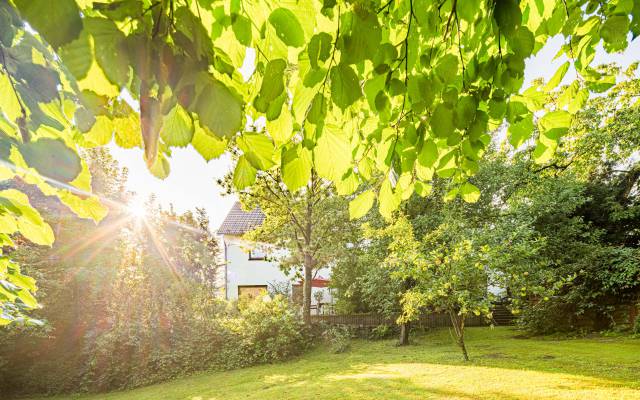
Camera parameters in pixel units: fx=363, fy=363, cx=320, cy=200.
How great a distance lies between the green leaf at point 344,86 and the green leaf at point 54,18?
658 mm

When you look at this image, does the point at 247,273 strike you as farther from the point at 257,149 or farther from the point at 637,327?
the point at 257,149

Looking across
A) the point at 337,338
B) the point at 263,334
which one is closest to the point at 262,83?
the point at 263,334

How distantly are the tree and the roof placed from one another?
8870 mm

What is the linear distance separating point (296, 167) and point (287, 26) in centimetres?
52

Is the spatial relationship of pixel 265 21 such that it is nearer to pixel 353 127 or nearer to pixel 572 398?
pixel 353 127

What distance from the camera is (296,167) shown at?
1.40 meters

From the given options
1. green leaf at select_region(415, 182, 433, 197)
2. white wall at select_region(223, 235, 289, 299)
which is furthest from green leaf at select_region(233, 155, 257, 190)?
white wall at select_region(223, 235, 289, 299)

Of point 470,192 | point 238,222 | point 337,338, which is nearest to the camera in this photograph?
point 470,192

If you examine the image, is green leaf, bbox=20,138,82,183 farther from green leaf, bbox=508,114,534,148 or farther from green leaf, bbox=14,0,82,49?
green leaf, bbox=508,114,534,148

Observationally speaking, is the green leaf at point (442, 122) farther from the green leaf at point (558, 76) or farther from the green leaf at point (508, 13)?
the green leaf at point (558, 76)

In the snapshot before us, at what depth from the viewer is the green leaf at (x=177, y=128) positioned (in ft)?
3.03

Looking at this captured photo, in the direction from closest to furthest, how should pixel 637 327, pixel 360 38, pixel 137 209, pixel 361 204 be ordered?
1. pixel 360 38
2. pixel 361 204
3. pixel 637 327
4. pixel 137 209

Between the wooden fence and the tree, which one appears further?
the wooden fence

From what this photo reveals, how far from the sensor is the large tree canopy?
763 millimetres
